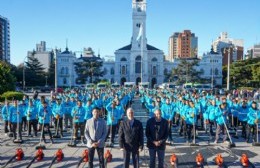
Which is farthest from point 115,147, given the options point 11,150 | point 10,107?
point 10,107

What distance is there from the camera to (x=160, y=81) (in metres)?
98.7

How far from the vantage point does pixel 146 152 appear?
42.2 feet

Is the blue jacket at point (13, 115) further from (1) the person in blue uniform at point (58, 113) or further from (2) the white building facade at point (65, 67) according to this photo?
(2) the white building facade at point (65, 67)

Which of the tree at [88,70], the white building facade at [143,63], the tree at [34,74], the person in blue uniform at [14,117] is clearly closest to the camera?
the person in blue uniform at [14,117]

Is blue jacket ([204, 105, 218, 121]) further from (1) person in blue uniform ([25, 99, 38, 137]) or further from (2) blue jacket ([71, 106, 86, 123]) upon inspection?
(1) person in blue uniform ([25, 99, 38, 137])

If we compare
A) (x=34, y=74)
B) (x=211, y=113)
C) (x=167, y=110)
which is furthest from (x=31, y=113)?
(x=34, y=74)

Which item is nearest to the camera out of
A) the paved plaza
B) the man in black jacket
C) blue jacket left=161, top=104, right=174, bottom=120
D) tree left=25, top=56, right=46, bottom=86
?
the man in black jacket

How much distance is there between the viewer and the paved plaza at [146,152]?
11044 millimetres

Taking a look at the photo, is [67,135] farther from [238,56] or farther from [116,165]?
[238,56]

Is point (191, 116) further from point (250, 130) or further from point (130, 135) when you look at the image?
point (130, 135)

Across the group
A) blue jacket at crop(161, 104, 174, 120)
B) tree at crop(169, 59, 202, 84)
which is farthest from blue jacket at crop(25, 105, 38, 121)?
tree at crop(169, 59, 202, 84)

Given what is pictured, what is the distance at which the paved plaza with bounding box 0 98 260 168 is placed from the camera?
11044mm

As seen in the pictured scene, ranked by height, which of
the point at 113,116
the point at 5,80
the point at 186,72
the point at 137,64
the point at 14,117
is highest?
the point at 137,64

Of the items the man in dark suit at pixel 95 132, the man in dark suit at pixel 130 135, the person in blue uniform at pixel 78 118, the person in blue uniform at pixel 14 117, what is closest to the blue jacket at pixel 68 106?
the person in blue uniform at pixel 78 118
